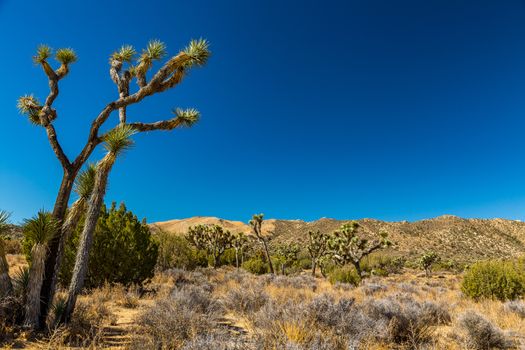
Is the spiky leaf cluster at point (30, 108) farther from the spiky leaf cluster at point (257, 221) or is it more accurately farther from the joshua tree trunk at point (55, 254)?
the spiky leaf cluster at point (257, 221)

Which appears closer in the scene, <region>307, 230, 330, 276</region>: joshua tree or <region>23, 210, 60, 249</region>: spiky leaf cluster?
<region>23, 210, 60, 249</region>: spiky leaf cluster

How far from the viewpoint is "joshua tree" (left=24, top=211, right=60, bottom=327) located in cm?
562

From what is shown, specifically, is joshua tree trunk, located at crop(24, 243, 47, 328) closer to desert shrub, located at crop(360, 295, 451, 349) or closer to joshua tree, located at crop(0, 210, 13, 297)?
joshua tree, located at crop(0, 210, 13, 297)

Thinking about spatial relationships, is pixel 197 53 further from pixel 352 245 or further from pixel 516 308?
pixel 352 245

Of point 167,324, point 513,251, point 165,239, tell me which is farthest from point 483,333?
point 513,251

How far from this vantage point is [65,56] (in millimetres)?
7934

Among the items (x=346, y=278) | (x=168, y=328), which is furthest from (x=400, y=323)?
(x=346, y=278)

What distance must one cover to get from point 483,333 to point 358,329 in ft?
8.26

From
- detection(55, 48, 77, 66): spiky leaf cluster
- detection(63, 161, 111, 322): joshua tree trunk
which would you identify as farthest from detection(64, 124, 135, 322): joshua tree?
detection(55, 48, 77, 66): spiky leaf cluster

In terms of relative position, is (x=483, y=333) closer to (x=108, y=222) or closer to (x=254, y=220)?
(x=108, y=222)

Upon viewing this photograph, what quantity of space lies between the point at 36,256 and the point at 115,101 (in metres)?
3.78

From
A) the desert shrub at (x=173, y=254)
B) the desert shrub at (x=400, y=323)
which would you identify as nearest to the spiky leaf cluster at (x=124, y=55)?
the desert shrub at (x=400, y=323)

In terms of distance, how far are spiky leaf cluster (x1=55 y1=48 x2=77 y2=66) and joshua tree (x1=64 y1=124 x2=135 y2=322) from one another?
286 cm

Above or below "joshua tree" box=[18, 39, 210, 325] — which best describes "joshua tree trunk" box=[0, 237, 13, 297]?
below
